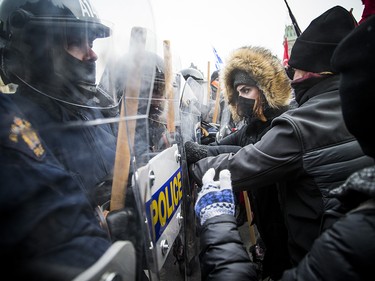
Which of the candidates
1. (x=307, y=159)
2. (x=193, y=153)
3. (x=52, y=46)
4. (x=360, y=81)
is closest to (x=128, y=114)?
(x=52, y=46)

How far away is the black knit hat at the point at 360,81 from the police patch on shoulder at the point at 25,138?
1.03 metres

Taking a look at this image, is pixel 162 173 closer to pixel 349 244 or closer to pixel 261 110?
pixel 349 244

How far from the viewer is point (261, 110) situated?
8.09 feet

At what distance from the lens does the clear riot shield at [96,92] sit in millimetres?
869

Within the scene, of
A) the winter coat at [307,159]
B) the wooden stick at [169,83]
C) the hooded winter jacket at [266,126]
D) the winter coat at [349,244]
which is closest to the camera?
the winter coat at [349,244]

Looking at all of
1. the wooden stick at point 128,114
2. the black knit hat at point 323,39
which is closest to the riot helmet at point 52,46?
the wooden stick at point 128,114

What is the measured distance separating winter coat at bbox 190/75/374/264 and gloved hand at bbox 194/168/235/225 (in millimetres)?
316

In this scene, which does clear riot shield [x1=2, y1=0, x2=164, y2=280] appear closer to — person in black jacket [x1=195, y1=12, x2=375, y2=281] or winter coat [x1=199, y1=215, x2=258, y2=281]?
winter coat [x1=199, y1=215, x2=258, y2=281]

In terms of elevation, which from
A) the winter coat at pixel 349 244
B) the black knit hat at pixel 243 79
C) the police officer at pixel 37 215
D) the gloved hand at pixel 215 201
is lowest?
the gloved hand at pixel 215 201

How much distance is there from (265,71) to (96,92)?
1.86 metres

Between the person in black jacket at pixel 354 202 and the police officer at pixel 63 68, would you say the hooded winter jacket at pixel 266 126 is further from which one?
the police officer at pixel 63 68

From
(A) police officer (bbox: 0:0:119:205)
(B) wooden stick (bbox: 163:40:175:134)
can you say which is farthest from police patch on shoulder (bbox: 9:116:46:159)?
(B) wooden stick (bbox: 163:40:175:134)

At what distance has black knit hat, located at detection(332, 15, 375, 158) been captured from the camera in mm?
760

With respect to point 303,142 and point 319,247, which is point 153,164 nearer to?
point 319,247
